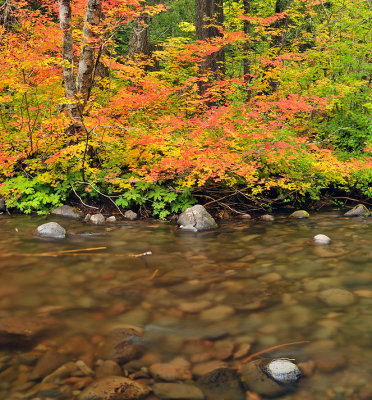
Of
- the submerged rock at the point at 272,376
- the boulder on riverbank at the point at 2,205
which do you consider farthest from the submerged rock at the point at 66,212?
the submerged rock at the point at 272,376

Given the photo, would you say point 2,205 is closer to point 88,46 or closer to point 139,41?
point 88,46

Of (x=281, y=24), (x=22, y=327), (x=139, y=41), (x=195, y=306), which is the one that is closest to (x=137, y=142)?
(x=195, y=306)

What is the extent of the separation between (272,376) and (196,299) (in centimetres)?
128

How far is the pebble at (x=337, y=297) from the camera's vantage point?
11.2 feet

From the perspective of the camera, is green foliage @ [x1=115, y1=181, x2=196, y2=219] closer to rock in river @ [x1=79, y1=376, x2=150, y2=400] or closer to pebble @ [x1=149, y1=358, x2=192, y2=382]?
pebble @ [x1=149, y1=358, x2=192, y2=382]

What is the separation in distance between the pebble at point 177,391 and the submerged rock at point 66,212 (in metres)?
5.15

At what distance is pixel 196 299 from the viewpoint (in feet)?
11.6

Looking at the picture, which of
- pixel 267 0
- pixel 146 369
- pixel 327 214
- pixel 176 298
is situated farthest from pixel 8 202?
pixel 267 0

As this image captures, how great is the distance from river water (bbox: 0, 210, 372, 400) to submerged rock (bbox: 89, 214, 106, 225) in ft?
2.26

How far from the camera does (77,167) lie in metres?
7.09

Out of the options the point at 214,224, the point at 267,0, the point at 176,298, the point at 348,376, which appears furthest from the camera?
the point at 267,0

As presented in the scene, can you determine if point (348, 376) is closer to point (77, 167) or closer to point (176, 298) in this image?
point (176, 298)

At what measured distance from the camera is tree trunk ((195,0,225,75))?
9383mm

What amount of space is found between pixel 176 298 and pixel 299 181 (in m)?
4.71
